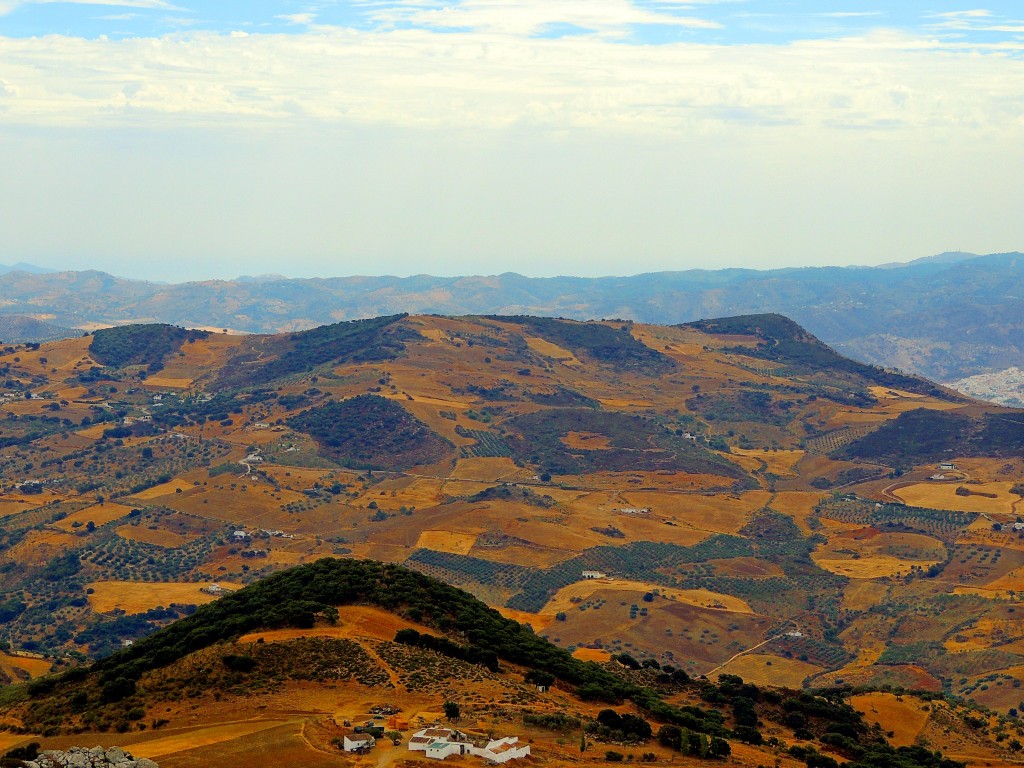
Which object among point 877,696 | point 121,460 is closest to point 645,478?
point 121,460

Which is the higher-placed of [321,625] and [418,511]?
[321,625]

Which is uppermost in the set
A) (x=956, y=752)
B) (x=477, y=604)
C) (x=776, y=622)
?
(x=477, y=604)

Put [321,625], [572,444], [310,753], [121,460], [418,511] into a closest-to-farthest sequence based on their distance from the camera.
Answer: [310,753] < [321,625] < [418,511] < [121,460] < [572,444]

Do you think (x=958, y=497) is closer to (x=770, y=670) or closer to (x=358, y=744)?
(x=770, y=670)

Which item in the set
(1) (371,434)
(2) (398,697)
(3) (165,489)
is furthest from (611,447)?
(2) (398,697)

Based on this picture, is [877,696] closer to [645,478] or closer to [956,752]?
[956,752]

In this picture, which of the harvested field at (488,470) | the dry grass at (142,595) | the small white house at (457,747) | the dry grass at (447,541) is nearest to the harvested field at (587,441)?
the harvested field at (488,470)

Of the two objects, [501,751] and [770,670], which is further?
[770,670]
